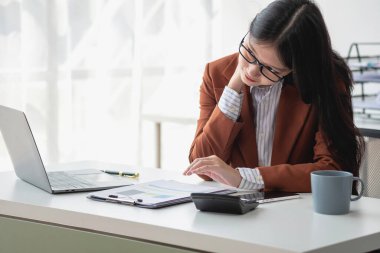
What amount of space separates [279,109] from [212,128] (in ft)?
0.63

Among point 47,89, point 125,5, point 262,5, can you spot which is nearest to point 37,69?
point 47,89

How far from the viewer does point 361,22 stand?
11.8 feet

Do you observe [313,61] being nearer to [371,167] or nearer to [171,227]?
[171,227]

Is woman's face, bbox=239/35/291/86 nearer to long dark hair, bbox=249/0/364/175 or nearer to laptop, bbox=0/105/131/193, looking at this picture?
long dark hair, bbox=249/0/364/175

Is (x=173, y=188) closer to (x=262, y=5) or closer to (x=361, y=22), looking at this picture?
(x=361, y=22)

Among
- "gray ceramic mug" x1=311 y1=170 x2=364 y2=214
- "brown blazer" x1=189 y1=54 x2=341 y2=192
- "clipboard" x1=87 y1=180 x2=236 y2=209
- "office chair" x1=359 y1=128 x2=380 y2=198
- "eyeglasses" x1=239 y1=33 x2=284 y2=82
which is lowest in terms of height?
"office chair" x1=359 y1=128 x2=380 y2=198

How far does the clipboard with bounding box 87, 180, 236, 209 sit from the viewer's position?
164 cm

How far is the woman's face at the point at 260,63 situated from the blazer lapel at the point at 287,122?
16 centimetres

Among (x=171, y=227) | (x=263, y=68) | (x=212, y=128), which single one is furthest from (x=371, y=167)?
(x=171, y=227)

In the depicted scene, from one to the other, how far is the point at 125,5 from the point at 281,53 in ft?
6.21

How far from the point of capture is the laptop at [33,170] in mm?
1746

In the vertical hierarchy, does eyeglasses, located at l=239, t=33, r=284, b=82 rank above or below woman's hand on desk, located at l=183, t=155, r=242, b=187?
above

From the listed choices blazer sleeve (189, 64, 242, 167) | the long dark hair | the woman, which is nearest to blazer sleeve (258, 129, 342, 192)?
the woman

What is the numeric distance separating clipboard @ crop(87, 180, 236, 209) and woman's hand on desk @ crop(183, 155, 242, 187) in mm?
27
